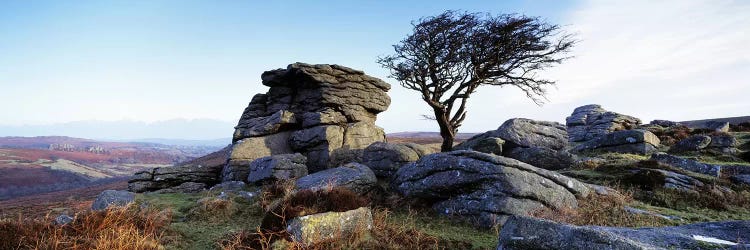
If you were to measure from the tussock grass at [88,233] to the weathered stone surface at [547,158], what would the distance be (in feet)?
60.8

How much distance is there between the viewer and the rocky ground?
8.38 metres

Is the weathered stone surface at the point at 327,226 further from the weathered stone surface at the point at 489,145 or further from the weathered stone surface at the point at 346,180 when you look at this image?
the weathered stone surface at the point at 489,145

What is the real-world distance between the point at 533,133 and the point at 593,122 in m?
32.1

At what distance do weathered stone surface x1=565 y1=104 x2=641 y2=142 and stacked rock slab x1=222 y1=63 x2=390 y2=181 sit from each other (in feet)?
89.3

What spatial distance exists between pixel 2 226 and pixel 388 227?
8.68m

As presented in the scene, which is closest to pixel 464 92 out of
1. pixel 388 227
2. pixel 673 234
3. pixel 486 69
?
pixel 486 69

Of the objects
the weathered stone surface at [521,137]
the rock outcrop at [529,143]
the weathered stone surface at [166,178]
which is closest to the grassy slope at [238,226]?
the weathered stone surface at [166,178]

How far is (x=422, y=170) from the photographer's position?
1419 centimetres

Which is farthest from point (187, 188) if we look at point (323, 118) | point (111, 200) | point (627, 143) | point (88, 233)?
point (627, 143)

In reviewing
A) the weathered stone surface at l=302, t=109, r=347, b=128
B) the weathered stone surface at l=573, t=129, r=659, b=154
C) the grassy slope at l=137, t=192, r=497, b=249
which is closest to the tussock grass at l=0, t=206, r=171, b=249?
the grassy slope at l=137, t=192, r=497, b=249

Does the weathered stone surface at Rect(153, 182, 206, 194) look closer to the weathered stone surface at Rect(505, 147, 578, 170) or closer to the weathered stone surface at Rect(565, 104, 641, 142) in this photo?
the weathered stone surface at Rect(505, 147, 578, 170)

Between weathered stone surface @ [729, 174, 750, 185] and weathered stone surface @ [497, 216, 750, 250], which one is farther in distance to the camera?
weathered stone surface @ [729, 174, 750, 185]

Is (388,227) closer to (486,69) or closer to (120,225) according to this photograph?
(120,225)

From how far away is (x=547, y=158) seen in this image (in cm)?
2161
